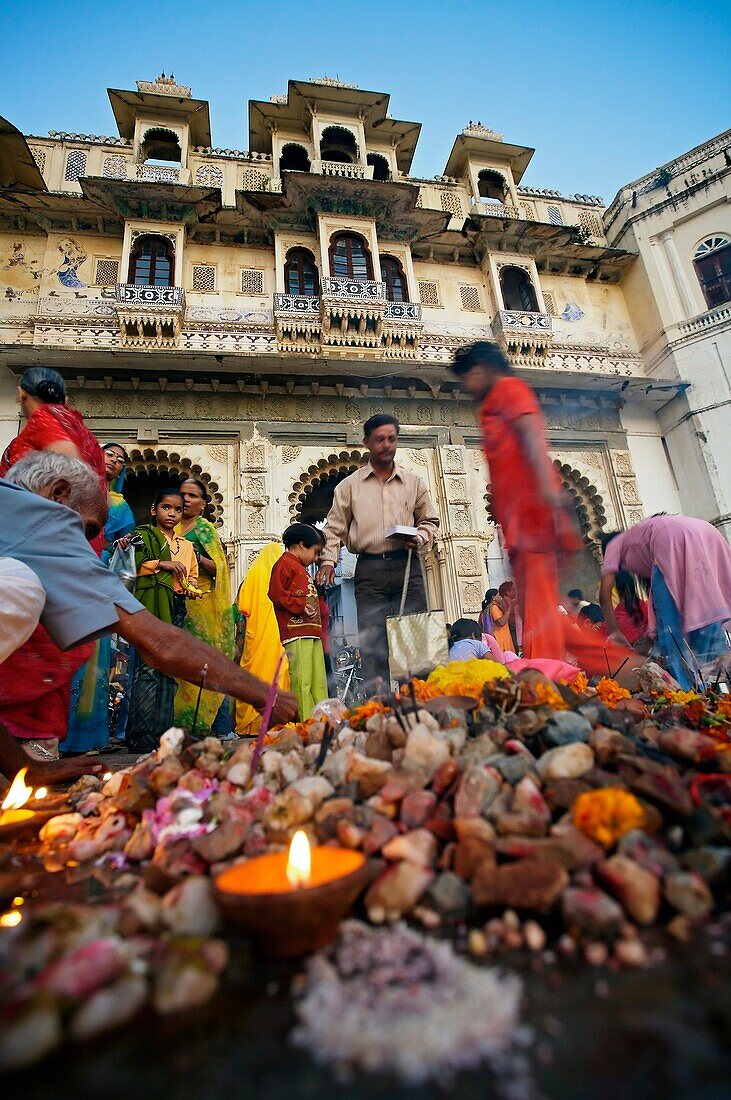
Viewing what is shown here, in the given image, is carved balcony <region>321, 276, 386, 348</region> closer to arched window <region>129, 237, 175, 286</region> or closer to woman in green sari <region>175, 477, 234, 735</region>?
arched window <region>129, 237, 175, 286</region>

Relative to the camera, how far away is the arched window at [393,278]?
9.71m

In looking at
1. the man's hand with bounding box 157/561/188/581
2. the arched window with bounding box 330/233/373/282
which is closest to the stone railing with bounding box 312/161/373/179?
the arched window with bounding box 330/233/373/282

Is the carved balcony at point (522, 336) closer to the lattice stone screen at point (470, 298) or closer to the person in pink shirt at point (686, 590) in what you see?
the lattice stone screen at point (470, 298)

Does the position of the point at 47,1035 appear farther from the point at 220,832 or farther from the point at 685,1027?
the point at 685,1027

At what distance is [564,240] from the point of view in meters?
10.6

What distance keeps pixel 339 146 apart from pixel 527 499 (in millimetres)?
11181

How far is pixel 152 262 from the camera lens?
29.4 feet

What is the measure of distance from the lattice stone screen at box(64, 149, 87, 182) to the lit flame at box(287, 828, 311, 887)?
12270 mm

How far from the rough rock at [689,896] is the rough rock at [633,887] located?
0.07 ft

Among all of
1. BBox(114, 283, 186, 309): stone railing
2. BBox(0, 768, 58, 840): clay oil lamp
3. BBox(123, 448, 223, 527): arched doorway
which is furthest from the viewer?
BBox(114, 283, 186, 309): stone railing

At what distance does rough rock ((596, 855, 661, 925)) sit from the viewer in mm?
733

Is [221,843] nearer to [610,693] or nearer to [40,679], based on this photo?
[40,679]

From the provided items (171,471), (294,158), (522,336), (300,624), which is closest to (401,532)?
(300,624)

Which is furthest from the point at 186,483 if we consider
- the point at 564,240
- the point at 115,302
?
the point at 564,240
